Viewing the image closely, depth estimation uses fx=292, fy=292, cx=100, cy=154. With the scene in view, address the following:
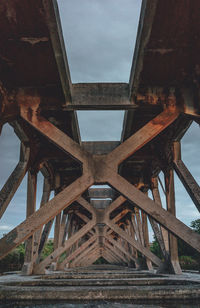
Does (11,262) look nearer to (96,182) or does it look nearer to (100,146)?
(100,146)

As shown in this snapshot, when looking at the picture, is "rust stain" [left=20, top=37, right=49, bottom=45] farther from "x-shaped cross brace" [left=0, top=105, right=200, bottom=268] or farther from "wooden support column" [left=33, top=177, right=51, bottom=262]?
"wooden support column" [left=33, top=177, right=51, bottom=262]

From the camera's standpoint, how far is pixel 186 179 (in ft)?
19.2

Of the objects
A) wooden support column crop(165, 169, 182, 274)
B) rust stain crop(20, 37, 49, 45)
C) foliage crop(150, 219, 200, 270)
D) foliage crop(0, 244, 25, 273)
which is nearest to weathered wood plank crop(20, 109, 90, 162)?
rust stain crop(20, 37, 49, 45)

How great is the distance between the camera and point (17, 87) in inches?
220

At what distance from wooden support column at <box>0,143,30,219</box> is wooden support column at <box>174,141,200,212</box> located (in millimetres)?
3329

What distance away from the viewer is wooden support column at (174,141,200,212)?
5.42 metres

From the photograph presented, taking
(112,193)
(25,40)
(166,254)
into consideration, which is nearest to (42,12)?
(25,40)

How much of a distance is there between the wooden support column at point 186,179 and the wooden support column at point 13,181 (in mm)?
3329

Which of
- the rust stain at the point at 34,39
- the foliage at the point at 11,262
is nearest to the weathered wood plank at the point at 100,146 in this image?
the rust stain at the point at 34,39

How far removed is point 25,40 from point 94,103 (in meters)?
1.86

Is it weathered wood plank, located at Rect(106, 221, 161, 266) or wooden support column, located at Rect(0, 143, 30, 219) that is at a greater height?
wooden support column, located at Rect(0, 143, 30, 219)

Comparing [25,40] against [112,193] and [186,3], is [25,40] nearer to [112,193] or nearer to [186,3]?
[186,3]

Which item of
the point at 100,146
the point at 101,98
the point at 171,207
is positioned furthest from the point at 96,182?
the point at 100,146

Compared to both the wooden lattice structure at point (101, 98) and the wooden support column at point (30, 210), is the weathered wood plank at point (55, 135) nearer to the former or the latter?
the wooden lattice structure at point (101, 98)
